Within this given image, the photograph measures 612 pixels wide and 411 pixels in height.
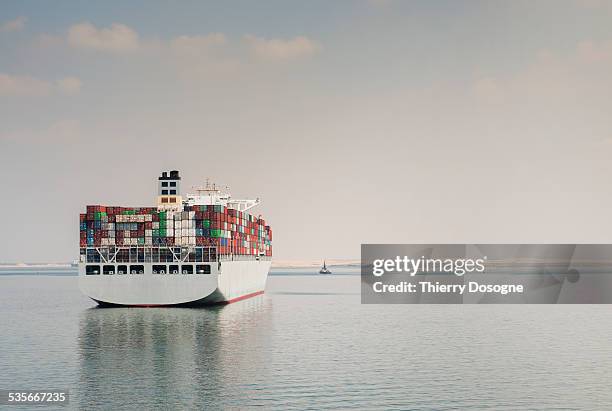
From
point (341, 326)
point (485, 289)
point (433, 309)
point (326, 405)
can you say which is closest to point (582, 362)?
point (326, 405)

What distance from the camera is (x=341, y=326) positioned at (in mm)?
79938

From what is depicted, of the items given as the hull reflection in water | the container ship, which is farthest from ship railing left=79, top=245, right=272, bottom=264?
the hull reflection in water

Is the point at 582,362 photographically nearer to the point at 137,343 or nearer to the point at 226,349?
the point at 226,349

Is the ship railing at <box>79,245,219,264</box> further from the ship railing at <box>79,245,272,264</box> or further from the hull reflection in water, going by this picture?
the hull reflection in water

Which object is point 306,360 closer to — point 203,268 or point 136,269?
point 203,268

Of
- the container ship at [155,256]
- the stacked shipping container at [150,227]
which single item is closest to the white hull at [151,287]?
the container ship at [155,256]

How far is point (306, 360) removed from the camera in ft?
179

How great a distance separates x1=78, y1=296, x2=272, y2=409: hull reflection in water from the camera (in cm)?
4128

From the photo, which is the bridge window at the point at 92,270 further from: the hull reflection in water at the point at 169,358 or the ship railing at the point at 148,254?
the hull reflection in water at the point at 169,358

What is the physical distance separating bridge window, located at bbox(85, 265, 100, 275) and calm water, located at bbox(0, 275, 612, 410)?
609 centimetres

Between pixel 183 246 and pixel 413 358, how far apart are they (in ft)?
154

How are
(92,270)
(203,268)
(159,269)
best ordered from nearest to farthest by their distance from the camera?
1. (203,268)
2. (159,269)
3. (92,270)

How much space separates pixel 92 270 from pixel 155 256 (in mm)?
8222

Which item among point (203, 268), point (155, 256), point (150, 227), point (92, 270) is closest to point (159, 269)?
point (155, 256)
